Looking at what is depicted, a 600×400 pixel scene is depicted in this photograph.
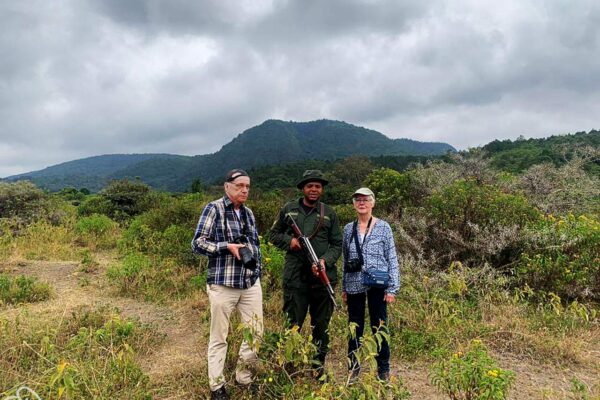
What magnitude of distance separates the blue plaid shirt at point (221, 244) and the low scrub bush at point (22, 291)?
12.9ft

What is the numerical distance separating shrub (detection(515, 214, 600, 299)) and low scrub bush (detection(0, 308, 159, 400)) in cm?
473

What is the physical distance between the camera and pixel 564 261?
499 cm

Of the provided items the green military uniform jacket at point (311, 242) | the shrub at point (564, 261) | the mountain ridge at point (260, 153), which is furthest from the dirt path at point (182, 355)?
the mountain ridge at point (260, 153)

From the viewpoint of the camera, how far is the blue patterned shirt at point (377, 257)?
3105 millimetres

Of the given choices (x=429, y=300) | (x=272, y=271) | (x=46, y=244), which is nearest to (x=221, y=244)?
(x=272, y=271)

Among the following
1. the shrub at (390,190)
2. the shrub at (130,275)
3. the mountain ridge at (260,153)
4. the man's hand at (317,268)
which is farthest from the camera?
the mountain ridge at (260,153)

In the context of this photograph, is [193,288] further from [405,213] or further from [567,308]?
[567,308]

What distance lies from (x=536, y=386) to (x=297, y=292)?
228 cm

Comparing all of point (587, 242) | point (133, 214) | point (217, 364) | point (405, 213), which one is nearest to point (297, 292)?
point (217, 364)

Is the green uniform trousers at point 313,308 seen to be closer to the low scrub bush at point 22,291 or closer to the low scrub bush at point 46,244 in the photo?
the low scrub bush at point 22,291

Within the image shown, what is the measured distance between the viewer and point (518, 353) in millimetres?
3914

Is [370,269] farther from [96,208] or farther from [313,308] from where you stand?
[96,208]

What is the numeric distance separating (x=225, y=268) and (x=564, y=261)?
4.56 meters

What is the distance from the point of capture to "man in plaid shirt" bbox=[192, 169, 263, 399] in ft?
9.36
